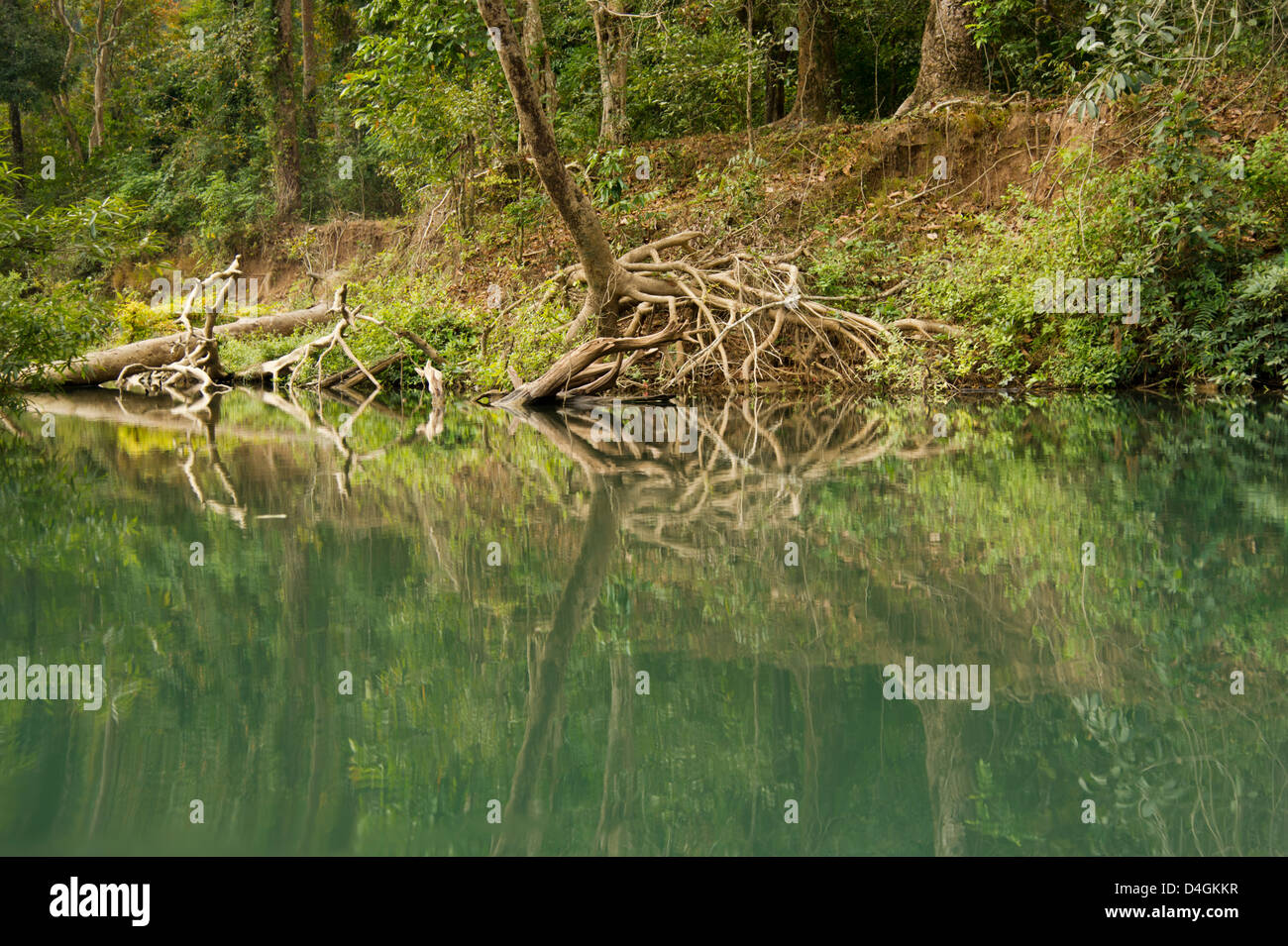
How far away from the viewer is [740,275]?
14.3m

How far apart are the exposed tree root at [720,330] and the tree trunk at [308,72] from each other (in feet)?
56.7

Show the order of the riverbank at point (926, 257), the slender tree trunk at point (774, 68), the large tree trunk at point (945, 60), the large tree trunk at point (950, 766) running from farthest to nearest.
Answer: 1. the slender tree trunk at point (774, 68)
2. the large tree trunk at point (945, 60)
3. the riverbank at point (926, 257)
4. the large tree trunk at point (950, 766)

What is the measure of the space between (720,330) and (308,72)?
19.1 m

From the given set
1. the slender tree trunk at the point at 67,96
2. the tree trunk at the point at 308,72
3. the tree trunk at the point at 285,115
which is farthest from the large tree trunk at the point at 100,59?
the tree trunk at the point at 285,115

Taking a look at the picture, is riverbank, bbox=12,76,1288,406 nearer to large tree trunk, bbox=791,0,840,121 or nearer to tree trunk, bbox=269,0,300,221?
large tree trunk, bbox=791,0,840,121

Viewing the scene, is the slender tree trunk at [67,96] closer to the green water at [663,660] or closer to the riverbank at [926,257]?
the riverbank at [926,257]

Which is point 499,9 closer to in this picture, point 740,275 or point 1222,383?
point 740,275

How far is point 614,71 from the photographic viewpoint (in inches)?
749

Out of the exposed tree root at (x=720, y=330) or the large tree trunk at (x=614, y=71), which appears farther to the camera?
the large tree trunk at (x=614, y=71)

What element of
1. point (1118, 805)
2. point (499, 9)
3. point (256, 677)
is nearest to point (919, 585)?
point (1118, 805)

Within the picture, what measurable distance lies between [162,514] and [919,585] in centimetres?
432

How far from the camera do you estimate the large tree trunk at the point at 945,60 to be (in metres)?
17.6

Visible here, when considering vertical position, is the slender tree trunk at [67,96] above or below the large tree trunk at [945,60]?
above

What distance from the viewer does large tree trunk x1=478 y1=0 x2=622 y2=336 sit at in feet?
35.5
